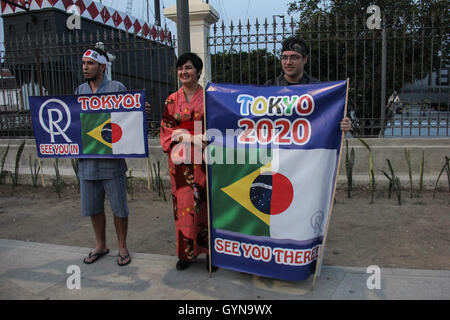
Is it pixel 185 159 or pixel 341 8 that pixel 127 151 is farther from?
pixel 341 8

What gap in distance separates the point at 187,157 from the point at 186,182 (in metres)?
0.22

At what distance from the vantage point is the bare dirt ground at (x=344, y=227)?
3828 millimetres

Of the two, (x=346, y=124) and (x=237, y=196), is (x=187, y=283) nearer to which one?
(x=237, y=196)

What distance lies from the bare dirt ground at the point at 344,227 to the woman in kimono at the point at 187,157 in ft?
2.54

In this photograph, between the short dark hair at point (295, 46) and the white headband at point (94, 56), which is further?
the white headband at point (94, 56)

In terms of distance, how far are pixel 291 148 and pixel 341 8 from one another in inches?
288

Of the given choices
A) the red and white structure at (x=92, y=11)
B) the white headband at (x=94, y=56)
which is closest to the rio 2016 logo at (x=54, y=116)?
the white headband at (x=94, y=56)

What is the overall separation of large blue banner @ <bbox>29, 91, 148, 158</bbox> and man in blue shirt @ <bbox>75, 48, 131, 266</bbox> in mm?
91

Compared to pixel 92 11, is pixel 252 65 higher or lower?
lower

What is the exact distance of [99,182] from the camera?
12.2 ft

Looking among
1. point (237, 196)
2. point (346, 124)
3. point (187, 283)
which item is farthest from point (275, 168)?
point (187, 283)

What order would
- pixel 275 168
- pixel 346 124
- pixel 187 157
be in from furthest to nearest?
pixel 187 157, pixel 275 168, pixel 346 124

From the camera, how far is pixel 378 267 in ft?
11.3

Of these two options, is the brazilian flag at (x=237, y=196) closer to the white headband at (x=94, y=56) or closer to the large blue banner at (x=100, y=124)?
the large blue banner at (x=100, y=124)
